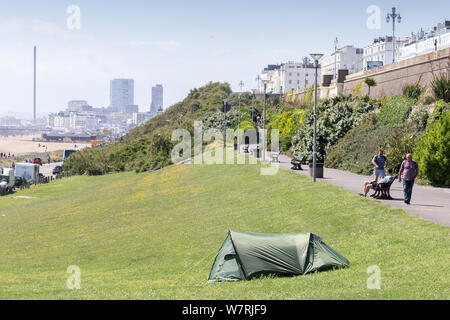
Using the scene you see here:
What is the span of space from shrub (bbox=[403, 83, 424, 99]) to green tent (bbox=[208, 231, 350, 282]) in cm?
2710

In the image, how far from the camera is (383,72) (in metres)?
46.4

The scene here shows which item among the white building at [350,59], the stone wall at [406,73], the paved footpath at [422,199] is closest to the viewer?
the paved footpath at [422,199]

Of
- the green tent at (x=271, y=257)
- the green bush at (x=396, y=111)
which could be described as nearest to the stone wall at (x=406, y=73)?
the green bush at (x=396, y=111)

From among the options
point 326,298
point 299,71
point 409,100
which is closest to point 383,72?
point 409,100

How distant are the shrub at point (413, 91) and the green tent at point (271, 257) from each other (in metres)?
27.1

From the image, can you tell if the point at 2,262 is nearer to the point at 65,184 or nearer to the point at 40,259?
the point at 40,259

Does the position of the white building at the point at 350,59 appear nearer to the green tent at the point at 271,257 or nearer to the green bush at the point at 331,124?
the green bush at the point at 331,124

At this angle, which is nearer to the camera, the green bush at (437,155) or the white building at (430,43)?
the green bush at (437,155)

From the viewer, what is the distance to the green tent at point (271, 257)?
12898 millimetres

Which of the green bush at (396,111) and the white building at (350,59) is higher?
the white building at (350,59)

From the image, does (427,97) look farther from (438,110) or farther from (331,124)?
(331,124)

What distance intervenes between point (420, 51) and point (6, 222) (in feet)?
268
